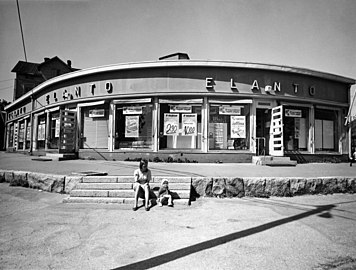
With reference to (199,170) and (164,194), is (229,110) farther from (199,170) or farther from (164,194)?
(164,194)

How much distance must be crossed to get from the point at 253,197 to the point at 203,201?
1.50 m

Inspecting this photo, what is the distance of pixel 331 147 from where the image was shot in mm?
14688

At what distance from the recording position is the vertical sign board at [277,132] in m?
12.4

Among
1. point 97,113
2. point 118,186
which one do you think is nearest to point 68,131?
point 97,113

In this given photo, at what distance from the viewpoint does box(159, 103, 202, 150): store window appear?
42.0 ft

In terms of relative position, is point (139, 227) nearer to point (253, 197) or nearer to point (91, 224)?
point (91, 224)

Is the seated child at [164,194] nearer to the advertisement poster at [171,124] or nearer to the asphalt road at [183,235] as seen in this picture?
the asphalt road at [183,235]

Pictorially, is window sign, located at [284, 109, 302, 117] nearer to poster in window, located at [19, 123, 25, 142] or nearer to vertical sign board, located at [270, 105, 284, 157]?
vertical sign board, located at [270, 105, 284, 157]

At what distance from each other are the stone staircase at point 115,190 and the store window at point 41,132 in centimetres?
1383

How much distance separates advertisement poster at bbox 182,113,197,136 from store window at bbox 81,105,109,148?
460 centimetres

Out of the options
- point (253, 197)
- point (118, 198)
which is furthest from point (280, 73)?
point (118, 198)

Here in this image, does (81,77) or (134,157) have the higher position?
(81,77)

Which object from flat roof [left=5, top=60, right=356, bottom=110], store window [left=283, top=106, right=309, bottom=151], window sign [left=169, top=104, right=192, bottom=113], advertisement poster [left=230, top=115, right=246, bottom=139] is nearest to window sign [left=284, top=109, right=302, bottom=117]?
store window [left=283, top=106, right=309, bottom=151]

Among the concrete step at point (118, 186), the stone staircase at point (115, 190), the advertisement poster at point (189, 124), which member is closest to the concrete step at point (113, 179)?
the stone staircase at point (115, 190)
